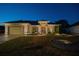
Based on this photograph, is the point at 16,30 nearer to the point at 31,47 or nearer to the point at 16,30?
the point at 16,30

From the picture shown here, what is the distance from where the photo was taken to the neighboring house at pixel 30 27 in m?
2.92

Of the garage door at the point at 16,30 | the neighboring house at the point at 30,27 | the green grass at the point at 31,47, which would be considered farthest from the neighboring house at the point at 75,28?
the garage door at the point at 16,30

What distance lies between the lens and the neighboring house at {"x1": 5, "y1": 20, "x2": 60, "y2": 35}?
2.92m

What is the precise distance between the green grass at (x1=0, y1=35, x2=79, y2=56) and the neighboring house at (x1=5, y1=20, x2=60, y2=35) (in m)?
0.07

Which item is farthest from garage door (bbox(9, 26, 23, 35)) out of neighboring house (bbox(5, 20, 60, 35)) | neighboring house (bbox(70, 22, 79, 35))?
neighboring house (bbox(70, 22, 79, 35))

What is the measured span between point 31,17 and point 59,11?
0.36 metres

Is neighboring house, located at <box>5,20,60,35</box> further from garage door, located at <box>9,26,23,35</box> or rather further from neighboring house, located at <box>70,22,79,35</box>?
neighboring house, located at <box>70,22,79,35</box>

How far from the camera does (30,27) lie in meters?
2.94

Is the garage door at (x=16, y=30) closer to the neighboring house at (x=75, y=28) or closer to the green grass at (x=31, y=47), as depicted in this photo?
the green grass at (x=31, y=47)

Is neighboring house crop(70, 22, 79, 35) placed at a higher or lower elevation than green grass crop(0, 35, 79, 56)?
higher

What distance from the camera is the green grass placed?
2.92 m

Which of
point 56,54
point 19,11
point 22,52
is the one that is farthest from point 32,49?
point 19,11

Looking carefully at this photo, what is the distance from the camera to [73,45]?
291 cm

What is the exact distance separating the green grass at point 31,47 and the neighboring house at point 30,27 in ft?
0.22
